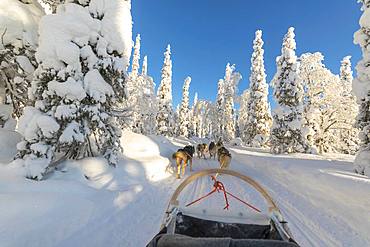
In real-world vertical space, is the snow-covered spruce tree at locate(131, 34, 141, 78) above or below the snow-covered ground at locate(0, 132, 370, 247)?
above

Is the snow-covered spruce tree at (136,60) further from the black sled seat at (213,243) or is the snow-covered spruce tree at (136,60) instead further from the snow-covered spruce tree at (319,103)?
the black sled seat at (213,243)

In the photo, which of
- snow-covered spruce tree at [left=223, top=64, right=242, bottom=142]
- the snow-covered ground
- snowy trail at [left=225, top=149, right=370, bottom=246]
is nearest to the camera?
the snow-covered ground

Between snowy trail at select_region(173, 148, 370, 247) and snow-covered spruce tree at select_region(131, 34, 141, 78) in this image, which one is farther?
snow-covered spruce tree at select_region(131, 34, 141, 78)

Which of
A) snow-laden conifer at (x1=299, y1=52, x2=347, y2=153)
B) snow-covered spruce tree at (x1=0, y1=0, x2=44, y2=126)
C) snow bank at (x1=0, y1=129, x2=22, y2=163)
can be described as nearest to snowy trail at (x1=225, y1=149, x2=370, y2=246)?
snow bank at (x1=0, y1=129, x2=22, y2=163)

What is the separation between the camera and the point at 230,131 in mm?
54375

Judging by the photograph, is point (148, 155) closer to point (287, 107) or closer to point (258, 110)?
point (287, 107)

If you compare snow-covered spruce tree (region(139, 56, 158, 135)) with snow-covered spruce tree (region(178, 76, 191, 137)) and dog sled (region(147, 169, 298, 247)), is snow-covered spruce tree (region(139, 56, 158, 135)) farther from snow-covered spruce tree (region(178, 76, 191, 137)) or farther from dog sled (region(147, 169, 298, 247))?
dog sled (region(147, 169, 298, 247))

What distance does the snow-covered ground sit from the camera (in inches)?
172

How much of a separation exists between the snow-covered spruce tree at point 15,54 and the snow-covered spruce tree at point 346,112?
20319 mm

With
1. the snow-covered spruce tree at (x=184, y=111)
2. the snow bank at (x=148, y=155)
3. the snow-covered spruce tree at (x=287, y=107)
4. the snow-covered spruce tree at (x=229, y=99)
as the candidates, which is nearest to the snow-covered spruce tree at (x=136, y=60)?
the snow-covered spruce tree at (x=184, y=111)

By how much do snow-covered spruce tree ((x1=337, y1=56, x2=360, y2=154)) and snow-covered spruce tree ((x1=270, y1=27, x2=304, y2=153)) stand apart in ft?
13.2

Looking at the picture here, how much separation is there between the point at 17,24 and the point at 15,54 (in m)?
0.96

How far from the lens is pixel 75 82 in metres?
8.03

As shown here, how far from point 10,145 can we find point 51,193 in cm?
359
